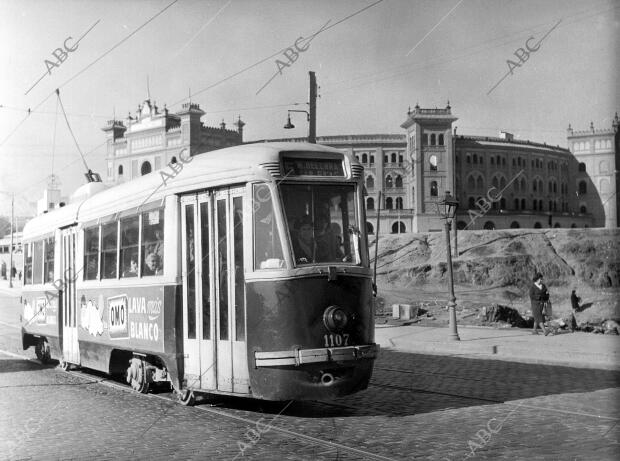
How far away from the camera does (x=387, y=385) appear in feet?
38.9

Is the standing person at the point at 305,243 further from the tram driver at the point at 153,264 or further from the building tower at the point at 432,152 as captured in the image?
the building tower at the point at 432,152

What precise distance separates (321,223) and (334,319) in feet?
3.68

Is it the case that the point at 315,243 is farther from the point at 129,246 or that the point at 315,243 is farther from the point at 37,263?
the point at 37,263

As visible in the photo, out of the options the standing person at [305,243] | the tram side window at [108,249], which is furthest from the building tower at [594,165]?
the standing person at [305,243]

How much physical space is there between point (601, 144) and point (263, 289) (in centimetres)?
12234

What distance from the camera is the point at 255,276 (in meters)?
8.55

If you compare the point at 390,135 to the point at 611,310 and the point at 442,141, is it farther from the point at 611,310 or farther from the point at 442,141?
the point at 611,310

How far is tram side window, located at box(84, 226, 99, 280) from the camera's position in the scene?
1230 centimetres

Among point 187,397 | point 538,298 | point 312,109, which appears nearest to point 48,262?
point 187,397

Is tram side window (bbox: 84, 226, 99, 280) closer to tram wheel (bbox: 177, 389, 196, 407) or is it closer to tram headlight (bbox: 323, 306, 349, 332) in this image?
tram wheel (bbox: 177, 389, 196, 407)

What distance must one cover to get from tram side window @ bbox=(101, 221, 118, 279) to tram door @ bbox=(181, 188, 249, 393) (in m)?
2.40

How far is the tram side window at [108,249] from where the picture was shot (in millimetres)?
11557

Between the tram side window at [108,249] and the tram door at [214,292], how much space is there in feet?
7.88

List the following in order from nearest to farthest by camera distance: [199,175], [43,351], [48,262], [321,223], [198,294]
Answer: [321,223] → [198,294] → [199,175] → [48,262] → [43,351]
